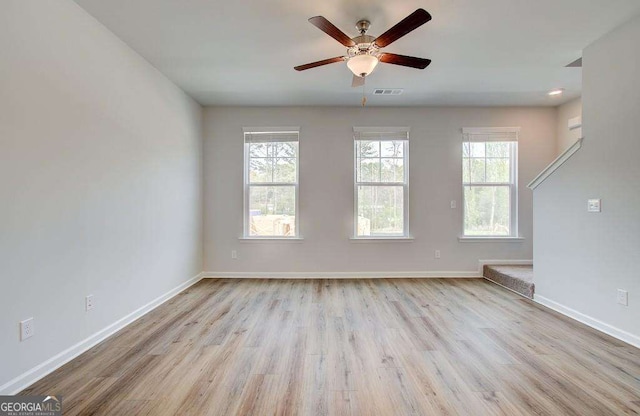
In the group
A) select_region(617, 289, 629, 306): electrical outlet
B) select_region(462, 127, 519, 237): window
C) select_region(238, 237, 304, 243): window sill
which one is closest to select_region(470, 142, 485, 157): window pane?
select_region(462, 127, 519, 237): window

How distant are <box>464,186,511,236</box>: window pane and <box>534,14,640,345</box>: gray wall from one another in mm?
1387

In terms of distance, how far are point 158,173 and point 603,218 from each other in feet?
14.9

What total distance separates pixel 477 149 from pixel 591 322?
2733 millimetres

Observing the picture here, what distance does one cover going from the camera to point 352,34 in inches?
99.3

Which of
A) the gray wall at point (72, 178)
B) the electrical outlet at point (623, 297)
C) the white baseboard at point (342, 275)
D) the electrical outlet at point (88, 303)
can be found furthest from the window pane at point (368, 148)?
the electrical outlet at point (88, 303)

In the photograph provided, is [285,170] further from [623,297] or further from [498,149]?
[623,297]

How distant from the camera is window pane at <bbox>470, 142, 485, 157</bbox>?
445 cm

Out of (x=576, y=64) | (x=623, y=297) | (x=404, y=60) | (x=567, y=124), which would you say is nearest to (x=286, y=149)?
(x=404, y=60)

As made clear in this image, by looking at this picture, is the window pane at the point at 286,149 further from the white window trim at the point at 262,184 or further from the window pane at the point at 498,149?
the window pane at the point at 498,149

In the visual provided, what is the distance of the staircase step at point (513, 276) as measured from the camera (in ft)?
11.2

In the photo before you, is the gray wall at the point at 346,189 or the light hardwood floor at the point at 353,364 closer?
the light hardwood floor at the point at 353,364

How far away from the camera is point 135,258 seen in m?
2.82

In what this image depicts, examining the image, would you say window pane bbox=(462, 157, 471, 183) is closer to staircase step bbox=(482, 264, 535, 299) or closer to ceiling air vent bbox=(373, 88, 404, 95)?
staircase step bbox=(482, 264, 535, 299)

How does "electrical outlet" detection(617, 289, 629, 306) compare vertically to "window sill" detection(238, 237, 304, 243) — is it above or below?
below
